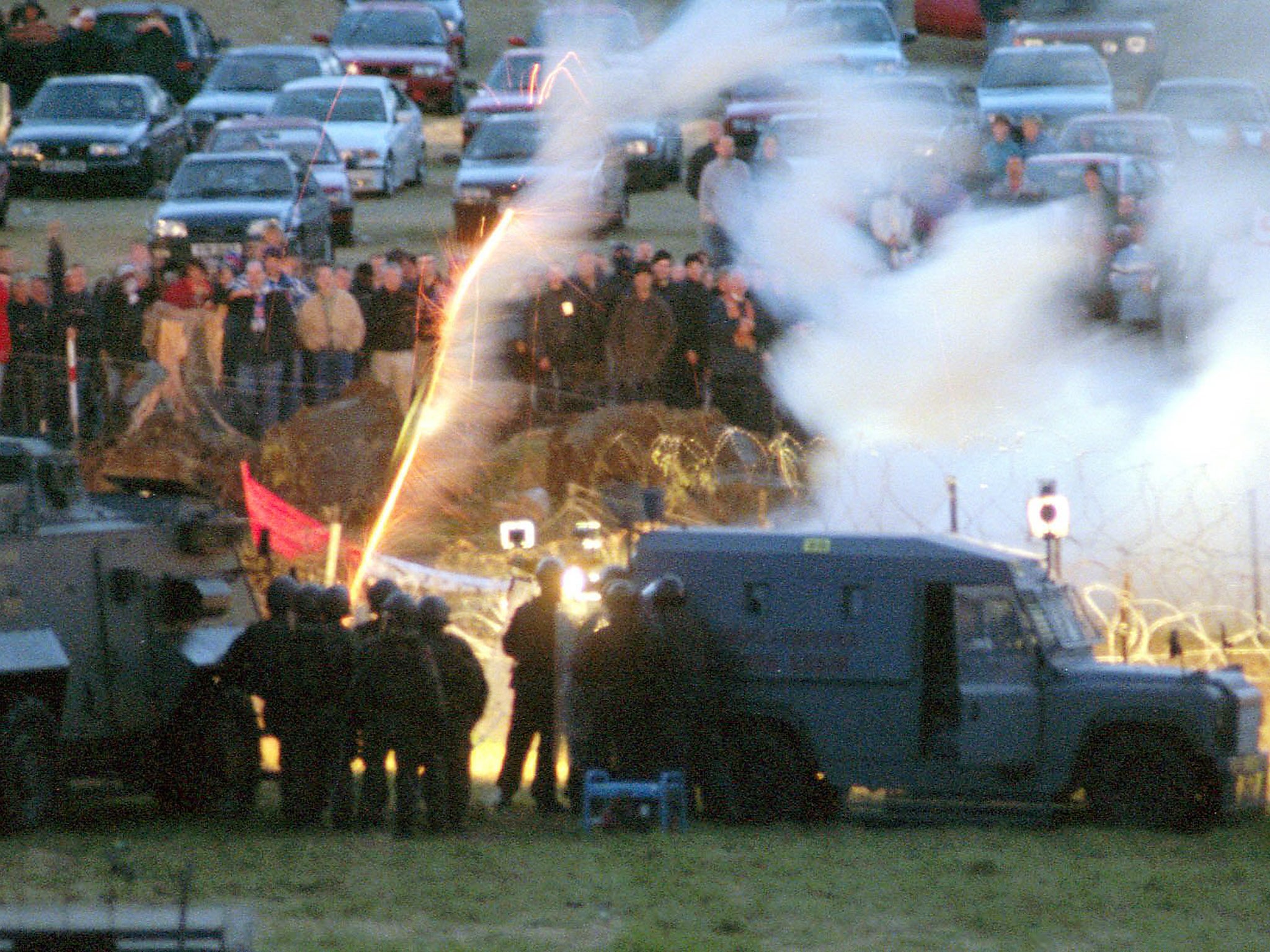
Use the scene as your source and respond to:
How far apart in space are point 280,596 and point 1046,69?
19737 millimetres

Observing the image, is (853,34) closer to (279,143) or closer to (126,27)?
(279,143)

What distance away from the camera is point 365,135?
32.0 m

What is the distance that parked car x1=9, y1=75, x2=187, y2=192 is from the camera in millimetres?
31750

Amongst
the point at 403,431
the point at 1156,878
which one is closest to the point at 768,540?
the point at 1156,878

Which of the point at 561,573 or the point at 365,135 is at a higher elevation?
the point at 365,135

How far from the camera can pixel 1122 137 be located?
Result: 26.8m

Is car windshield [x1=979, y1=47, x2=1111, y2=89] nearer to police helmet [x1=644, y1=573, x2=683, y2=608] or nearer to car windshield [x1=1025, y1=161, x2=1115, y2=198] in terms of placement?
car windshield [x1=1025, y1=161, x2=1115, y2=198]

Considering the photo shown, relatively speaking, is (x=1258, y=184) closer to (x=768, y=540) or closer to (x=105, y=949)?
(x=768, y=540)

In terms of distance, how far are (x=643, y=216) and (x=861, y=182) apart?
23.1ft

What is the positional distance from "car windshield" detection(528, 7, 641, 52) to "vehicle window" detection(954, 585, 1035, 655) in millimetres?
13881

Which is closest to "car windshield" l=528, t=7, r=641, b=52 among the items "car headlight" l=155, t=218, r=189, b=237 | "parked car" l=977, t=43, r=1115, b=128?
"parked car" l=977, t=43, r=1115, b=128

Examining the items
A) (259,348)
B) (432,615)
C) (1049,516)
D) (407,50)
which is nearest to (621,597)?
(432,615)

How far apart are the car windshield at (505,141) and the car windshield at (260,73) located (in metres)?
6.62

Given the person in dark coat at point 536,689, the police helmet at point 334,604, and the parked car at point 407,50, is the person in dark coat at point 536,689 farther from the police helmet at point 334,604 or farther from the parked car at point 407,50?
the parked car at point 407,50
